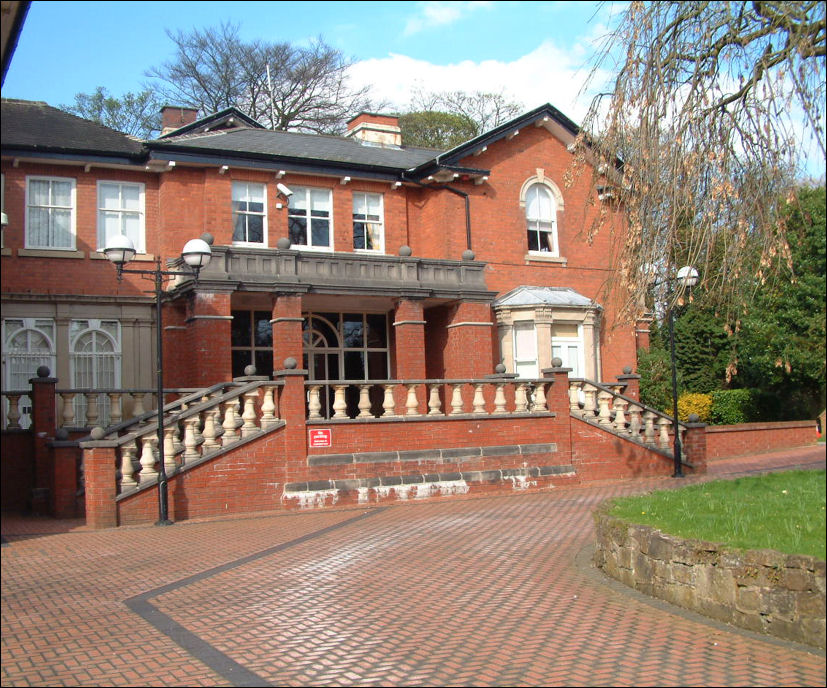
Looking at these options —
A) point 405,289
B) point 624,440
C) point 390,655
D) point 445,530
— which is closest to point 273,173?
point 405,289

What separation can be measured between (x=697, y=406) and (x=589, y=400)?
9.55m

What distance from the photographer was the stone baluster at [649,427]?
21562 mm

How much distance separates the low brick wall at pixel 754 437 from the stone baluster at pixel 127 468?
54.2 ft

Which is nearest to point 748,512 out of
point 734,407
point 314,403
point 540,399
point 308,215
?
point 314,403

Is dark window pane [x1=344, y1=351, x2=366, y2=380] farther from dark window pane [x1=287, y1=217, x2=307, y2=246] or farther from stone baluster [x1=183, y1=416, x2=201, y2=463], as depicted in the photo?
stone baluster [x1=183, y1=416, x2=201, y2=463]

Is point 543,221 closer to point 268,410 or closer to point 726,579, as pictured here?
point 268,410

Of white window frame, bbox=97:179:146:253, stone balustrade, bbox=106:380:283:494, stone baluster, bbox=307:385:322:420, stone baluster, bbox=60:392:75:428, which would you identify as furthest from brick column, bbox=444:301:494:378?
stone baluster, bbox=60:392:75:428

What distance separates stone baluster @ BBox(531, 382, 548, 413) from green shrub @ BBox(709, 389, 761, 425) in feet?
36.7

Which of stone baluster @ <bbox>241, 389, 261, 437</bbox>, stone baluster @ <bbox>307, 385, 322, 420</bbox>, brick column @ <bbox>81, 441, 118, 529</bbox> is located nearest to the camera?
brick column @ <bbox>81, 441, 118, 529</bbox>

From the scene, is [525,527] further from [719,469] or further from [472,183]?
[472,183]

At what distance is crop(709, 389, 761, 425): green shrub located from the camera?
1152 inches

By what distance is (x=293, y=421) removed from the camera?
17.0m

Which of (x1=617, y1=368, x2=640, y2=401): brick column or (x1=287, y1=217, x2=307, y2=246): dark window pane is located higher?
(x1=287, y1=217, x2=307, y2=246): dark window pane

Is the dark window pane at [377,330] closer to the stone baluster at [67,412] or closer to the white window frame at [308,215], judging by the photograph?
the white window frame at [308,215]
